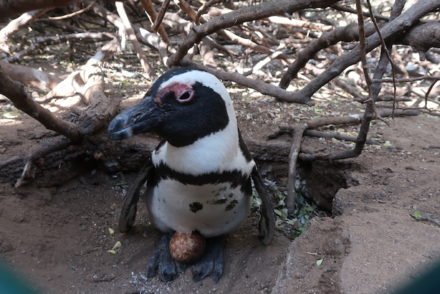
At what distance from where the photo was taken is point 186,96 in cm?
209

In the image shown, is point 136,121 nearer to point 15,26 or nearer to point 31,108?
point 31,108

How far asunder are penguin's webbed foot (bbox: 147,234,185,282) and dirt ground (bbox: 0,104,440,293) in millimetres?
40

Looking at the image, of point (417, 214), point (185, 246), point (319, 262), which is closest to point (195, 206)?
point (185, 246)

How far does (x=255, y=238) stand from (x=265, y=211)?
0.31 metres

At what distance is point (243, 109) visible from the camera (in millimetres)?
3658

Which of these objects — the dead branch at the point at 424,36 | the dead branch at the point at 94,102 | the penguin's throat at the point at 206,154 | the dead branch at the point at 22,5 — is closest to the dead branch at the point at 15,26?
the dead branch at the point at 94,102

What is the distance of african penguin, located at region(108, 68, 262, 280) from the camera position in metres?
2.08

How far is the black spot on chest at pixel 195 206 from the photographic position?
7.71ft

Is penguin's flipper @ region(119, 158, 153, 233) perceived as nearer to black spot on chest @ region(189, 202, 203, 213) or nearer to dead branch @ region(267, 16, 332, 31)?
black spot on chest @ region(189, 202, 203, 213)

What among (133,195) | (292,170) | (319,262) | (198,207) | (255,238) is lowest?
(255,238)

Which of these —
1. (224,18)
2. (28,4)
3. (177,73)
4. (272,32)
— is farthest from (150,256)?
(272,32)

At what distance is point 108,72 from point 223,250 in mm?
2279

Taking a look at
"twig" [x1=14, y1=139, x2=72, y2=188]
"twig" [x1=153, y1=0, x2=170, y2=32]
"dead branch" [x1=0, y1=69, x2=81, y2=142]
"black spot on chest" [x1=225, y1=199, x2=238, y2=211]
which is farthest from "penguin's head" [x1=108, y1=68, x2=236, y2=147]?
"twig" [x1=153, y1=0, x2=170, y2=32]

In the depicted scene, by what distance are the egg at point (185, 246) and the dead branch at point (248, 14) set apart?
1160 mm
